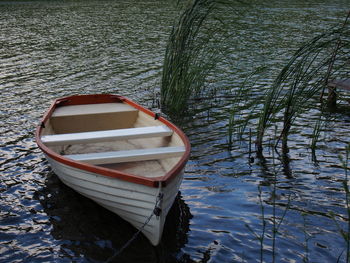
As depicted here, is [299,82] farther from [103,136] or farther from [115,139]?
[103,136]

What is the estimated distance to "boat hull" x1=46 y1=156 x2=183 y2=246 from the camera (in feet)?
15.8

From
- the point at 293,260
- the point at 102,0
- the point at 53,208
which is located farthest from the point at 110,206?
the point at 102,0

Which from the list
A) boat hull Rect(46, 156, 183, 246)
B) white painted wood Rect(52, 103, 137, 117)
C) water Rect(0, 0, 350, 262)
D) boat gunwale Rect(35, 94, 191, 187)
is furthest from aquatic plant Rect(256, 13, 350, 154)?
boat hull Rect(46, 156, 183, 246)

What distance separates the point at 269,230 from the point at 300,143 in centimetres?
288

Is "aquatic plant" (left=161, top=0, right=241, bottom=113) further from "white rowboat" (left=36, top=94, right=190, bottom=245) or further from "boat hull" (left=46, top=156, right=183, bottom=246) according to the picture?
"boat hull" (left=46, top=156, right=183, bottom=246)

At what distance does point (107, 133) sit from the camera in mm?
6691

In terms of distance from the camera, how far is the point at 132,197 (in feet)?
16.3

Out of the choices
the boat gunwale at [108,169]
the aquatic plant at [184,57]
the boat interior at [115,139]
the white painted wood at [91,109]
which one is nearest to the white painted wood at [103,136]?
the boat interior at [115,139]

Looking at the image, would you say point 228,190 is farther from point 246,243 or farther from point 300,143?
point 300,143

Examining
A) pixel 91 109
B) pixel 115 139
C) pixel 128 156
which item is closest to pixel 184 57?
pixel 91 109

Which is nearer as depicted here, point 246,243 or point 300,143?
point 246,243

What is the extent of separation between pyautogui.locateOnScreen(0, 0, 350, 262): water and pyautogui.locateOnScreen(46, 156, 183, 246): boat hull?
258mm

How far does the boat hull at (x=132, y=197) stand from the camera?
4824mm

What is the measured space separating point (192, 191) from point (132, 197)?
5.29 ft
